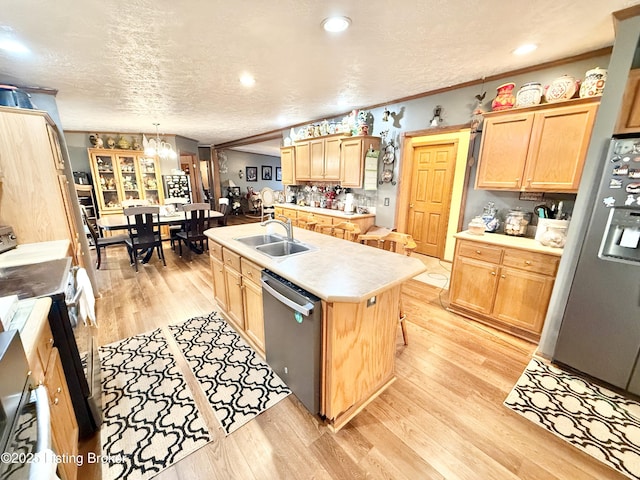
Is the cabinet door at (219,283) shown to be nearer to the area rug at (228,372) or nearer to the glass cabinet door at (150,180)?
the area rug at (228,372)

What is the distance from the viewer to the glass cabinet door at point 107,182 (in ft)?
18.4

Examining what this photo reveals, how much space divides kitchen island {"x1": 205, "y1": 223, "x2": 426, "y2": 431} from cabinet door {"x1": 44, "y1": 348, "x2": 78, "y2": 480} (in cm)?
110

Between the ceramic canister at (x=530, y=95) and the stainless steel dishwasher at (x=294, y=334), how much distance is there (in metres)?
2.67

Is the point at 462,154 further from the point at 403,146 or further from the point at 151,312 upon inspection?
the point at 151,312

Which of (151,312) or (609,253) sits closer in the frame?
(609,253)

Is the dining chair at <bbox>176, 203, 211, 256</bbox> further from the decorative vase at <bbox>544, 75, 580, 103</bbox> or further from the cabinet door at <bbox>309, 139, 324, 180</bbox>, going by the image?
the decorative vase at <bbox>544, 75, 580, 103</bbox>

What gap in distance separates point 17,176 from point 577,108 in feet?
15.4

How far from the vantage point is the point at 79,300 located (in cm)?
151

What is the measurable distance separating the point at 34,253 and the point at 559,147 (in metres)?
4.43

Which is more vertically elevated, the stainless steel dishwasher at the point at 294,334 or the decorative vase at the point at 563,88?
the decorative vase at the point at 563,88

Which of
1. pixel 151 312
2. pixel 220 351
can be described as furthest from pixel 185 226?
pixel 220 351

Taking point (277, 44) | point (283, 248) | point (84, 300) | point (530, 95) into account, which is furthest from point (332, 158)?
point (84, 300)

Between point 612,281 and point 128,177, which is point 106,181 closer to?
point 128,177

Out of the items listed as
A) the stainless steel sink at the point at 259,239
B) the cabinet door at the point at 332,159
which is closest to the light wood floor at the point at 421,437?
the stainless steel sink at the point at 259,239
